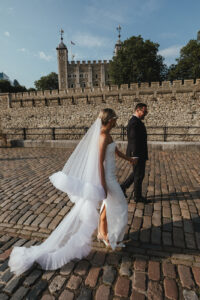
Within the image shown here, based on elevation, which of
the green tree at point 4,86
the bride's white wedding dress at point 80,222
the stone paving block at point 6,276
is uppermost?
the green tree at point 4,86

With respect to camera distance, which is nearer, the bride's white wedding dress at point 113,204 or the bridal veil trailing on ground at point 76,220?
the bridal veil trailing on ground at point 76,220

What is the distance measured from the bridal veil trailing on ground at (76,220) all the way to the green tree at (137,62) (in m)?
27.9

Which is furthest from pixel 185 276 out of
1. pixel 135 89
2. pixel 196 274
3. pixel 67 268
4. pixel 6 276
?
pixel 135 89

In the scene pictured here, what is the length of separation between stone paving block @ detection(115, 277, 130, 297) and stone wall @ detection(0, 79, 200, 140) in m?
16.2

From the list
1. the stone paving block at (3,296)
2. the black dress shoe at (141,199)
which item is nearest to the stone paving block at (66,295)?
the stone paving block at (3,296)

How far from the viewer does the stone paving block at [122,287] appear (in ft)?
5.66

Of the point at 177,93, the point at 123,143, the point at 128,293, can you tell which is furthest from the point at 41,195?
the point at 177,93

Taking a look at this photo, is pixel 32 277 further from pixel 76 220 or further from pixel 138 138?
pixel 138 138

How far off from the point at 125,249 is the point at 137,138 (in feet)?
6.29

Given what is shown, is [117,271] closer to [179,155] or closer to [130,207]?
[130,207]

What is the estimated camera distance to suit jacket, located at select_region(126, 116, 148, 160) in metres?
3.35

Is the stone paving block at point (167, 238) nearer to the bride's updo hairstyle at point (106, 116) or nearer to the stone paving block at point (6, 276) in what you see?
the bride's updo hairstyle at point (106, 116)

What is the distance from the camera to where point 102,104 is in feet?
58.1

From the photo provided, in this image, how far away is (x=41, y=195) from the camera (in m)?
4.00
